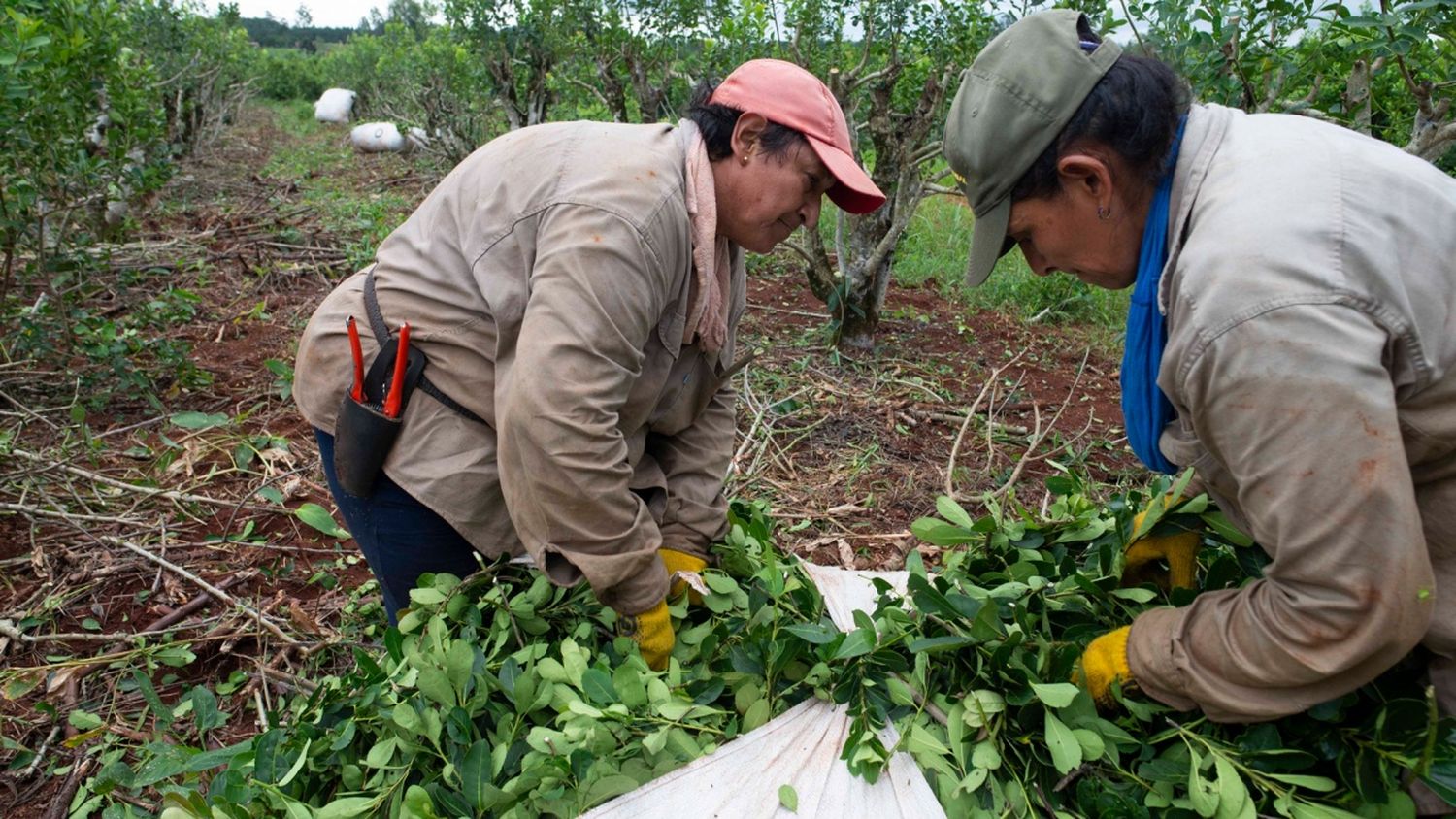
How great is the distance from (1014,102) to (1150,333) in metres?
0.37

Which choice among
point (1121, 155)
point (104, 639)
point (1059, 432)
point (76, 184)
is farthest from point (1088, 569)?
point (76, 184)

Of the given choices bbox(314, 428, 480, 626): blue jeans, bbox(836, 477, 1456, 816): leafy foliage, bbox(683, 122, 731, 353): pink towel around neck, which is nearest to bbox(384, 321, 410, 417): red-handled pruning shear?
bbox(314, 428, 480, 626): blue jeans

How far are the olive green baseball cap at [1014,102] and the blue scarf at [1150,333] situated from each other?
0.17 meters

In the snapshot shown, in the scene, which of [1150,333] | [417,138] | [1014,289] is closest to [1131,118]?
[1150,333]

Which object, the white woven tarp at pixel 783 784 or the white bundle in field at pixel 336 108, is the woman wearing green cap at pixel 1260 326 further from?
the white bundle in field at pixel 336 108

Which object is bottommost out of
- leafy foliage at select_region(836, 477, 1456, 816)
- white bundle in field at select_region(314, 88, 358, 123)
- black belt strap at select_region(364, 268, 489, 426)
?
white bundle in field at select_region(314, 88, 358, 123)

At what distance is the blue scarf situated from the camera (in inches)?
48.5

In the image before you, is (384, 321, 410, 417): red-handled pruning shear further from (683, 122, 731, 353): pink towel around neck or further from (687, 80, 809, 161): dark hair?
(687, 80, 809, 161): dark hair

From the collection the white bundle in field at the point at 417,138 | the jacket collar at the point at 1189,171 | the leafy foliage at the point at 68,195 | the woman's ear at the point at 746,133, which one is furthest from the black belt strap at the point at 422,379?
the white bundle in field at the point at 417,138

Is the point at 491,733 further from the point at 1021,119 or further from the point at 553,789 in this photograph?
the point at 1021,119

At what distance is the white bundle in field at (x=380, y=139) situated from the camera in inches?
576

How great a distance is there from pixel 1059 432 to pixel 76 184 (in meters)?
4.75

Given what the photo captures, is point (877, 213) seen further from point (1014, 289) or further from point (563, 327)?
point (563, 327)

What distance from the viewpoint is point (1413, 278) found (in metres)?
1.03
